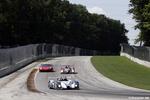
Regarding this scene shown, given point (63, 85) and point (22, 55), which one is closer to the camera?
point (63, 85)

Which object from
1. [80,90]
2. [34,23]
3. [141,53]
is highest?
[34,23]

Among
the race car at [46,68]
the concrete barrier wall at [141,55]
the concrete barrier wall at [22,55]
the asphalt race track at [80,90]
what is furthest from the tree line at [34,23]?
the race car at [46,68]

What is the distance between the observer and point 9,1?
125375 millimetres

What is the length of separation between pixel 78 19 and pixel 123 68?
437 feet

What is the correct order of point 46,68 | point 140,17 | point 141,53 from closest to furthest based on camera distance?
point 46,68 → point 141,53 → point 140,17

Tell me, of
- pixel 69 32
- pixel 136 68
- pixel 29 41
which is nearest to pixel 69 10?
pixel 69 32

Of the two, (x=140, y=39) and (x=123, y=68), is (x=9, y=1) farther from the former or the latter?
(x=123, y=68)

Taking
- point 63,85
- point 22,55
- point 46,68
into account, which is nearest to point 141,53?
point 22,55

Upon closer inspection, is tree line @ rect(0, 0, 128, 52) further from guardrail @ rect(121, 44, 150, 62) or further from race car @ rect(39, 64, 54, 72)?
race car @ rect(39, 64, 54, 72)

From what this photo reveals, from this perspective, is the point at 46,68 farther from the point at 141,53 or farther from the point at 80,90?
the point at 80,90

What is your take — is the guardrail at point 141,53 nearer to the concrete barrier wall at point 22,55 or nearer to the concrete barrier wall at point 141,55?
the concrete barrier wall at point 141,55

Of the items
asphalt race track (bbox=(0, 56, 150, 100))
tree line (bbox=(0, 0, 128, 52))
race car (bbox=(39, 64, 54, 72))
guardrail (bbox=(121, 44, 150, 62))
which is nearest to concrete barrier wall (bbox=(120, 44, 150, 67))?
guardrail (bbox=(121, 44, 150, 62))

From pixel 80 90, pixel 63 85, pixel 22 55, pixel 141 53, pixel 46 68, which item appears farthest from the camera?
pixel 141 53

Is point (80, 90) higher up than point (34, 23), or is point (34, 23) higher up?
point (34, 23)
